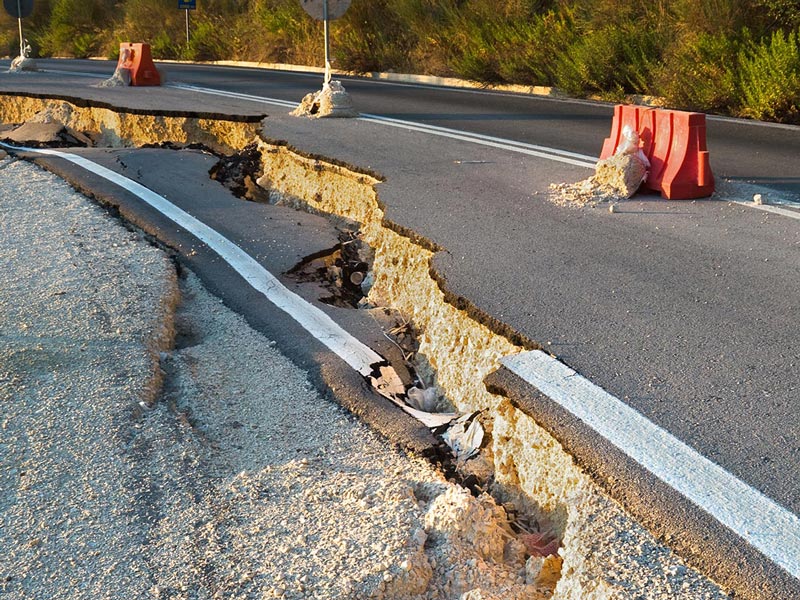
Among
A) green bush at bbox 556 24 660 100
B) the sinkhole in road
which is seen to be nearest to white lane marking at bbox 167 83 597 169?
the sinkhole in road

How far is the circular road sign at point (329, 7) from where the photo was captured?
1101cm

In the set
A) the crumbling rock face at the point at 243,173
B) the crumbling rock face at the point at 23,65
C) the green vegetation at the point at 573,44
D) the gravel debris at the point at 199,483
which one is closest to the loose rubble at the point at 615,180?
the crumbling rock face at the point at 243,173

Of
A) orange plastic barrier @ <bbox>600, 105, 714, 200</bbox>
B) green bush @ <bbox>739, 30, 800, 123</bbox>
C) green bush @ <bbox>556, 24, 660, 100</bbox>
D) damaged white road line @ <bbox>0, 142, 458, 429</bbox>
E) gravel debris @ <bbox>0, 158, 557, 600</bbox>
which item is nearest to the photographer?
gravel debris @ <bbox>0, 158, 557, 600</bbox>

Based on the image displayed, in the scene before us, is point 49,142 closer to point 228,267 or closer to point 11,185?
point 11,185

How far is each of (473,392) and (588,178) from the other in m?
3.40

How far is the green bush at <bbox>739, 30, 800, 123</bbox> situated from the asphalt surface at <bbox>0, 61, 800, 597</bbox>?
1.57 m

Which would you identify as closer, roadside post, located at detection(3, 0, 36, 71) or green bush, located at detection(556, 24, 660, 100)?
green bush, located at detection(556, 24, 660, 100)

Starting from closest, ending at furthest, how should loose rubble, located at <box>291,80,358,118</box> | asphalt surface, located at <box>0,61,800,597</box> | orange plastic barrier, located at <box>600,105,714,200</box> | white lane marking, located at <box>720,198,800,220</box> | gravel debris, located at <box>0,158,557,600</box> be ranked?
gravel debris, located at <box>0,158,557,600</box>, asphalt surface, located at <box>0,61,800,597</box>, white lane marking, located at <box>720,198,800,220</box>, orange plastic barrier, located at <box>600,105,714,200</box>, loose rubble, located at <box>291,80,358,118</box>

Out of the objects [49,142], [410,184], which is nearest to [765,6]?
[410,184]

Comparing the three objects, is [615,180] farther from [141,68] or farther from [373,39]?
[373,39]

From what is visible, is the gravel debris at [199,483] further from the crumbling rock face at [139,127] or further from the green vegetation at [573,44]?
the green vegetation at [573,44]

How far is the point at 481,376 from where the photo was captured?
12.7ft

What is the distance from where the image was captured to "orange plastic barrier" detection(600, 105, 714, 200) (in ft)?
20.5

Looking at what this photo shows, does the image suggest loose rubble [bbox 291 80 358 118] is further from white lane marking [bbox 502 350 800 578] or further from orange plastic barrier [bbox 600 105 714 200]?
white lane marking [bbox 502 350 800 578]
